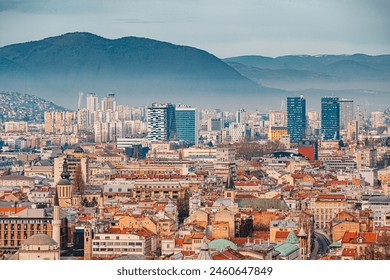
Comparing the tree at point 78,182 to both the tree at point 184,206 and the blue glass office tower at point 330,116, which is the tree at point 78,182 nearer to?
the tree at point 184,206

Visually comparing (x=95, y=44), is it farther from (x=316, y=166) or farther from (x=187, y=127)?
(x=316, y=166)

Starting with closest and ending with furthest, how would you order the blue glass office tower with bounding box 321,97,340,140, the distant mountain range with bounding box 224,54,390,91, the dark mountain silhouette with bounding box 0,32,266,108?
the distant mountain range with bounding box 224,54,390,91
the dark mountain silhouette with bounding box 0,32,266,108
the blue glass office tower with bounding box 321,97,340,140

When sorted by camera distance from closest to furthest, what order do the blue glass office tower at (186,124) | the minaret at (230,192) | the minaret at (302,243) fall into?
the minaret at (302,243) < the minaret at (230,192) < the blue glass office tower at (186,124)

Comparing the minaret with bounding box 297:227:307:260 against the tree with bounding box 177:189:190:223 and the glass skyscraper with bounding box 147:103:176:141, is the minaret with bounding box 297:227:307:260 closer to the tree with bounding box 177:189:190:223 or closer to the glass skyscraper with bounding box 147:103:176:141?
the tree with bounding box 177:189:190:223

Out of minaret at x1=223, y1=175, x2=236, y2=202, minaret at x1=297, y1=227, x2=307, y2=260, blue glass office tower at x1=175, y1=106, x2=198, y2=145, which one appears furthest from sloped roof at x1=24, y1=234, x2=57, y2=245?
blue glass office tower at x1=175, y1=106, x2=198, y2=145

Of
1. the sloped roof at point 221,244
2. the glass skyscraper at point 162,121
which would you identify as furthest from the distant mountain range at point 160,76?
the sloped roof at point 221,244
